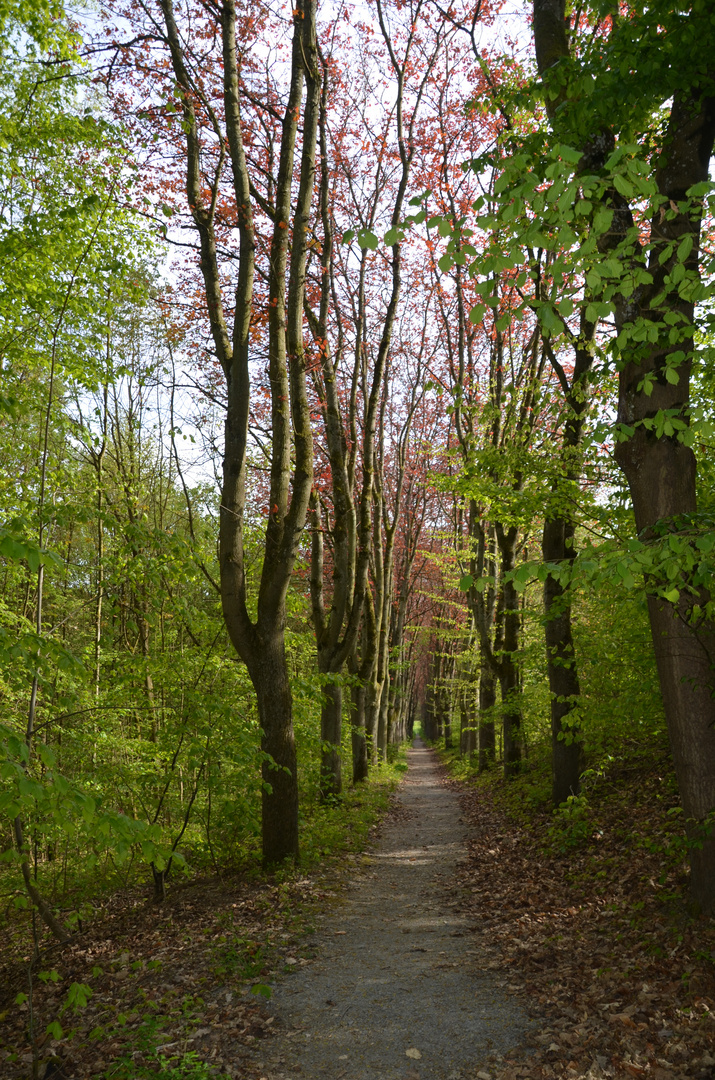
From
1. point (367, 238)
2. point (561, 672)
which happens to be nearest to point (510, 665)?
point (561, 672)

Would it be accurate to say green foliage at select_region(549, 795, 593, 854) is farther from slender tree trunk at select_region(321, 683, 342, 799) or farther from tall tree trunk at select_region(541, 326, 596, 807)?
slender tree trunk at select_region(321, 683, 342, 799)

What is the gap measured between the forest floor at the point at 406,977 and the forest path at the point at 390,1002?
2 cm

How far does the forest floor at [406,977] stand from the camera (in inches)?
137

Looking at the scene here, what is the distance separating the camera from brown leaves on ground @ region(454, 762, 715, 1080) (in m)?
3.34

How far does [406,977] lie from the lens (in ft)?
15.4

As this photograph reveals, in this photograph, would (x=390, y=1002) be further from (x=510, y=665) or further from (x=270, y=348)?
(x=510, y=665)

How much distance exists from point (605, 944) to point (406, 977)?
1.52m

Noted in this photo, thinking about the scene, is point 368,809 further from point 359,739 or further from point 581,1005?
point 581,1005

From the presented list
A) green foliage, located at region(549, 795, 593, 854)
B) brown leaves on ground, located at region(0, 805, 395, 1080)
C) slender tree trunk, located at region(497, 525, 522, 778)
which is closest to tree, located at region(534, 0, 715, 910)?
green foliage, located at region(549, 795, 593, 854)

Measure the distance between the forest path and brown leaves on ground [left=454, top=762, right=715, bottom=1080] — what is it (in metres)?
0.22

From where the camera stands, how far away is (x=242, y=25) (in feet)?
27.5

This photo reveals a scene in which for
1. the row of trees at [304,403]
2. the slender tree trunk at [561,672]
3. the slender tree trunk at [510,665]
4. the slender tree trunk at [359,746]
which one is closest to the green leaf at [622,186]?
the row of trees at [304,403]

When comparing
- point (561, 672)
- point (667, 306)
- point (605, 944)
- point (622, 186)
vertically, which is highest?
point (667, 306)

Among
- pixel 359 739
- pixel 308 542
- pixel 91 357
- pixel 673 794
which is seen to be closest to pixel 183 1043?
pixel 673 794
